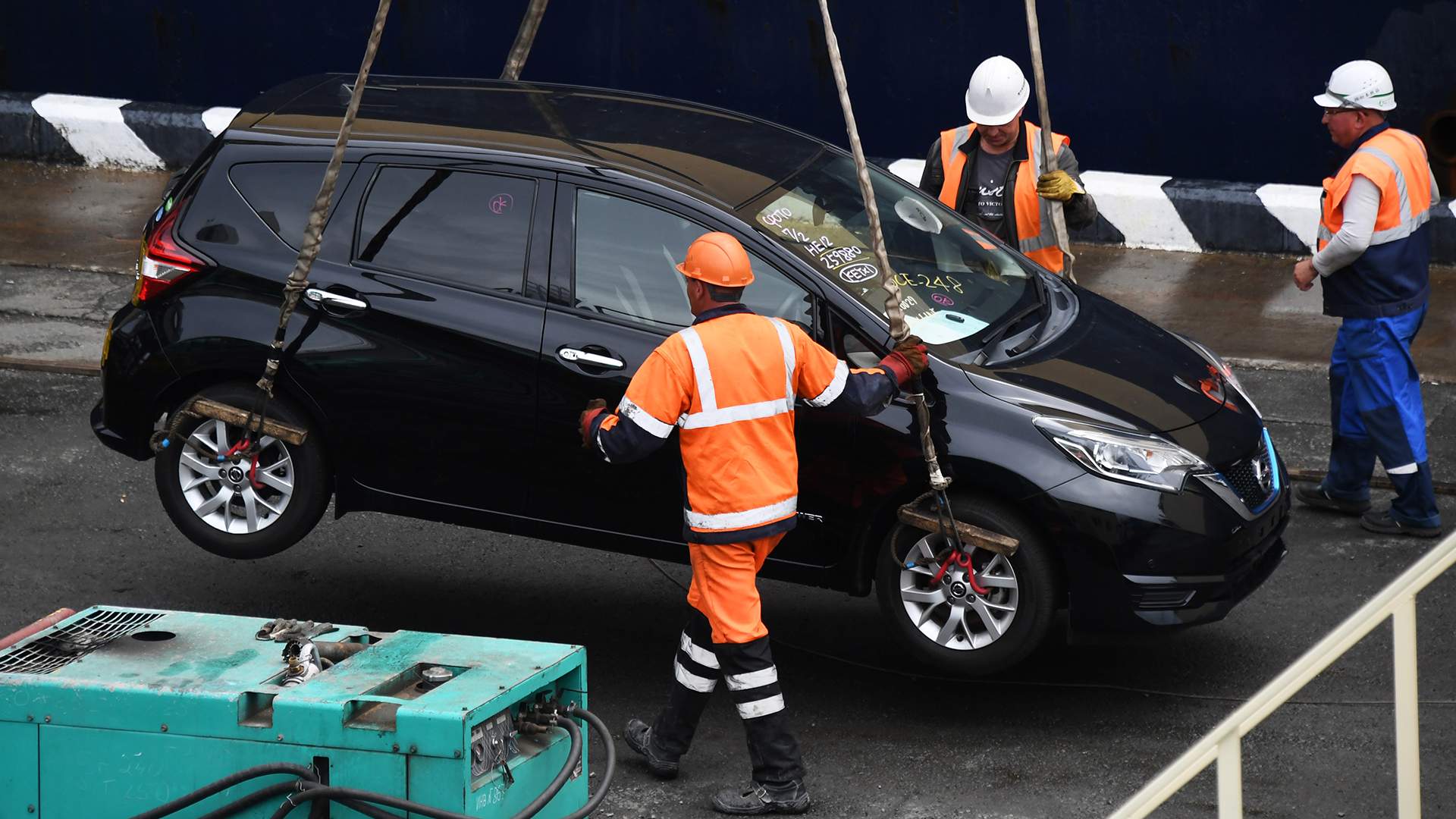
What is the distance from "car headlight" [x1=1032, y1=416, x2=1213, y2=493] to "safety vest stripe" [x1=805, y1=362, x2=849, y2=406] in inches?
27.4

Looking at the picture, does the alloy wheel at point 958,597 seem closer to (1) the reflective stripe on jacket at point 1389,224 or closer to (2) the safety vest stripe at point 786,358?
(2) the safety vest stripe at point 786,358

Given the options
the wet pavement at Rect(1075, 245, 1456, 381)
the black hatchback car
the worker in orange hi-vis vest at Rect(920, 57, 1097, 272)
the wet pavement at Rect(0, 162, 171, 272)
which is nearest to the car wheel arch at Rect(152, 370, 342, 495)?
the black hatchback car

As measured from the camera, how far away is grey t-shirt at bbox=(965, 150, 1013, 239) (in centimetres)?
739

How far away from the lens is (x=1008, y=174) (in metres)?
7.38

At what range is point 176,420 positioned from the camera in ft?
20.1

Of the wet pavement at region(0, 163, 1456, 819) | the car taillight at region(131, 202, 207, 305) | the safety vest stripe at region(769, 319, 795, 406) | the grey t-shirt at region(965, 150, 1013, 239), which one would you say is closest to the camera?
the safety vest stripe at region(769, 319, 795, 406)

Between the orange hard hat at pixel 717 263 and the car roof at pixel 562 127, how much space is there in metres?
0.72

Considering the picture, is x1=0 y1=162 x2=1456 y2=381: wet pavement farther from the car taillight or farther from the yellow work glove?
the car taillight

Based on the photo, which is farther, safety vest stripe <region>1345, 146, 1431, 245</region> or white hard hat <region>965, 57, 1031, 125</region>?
white hard hat <region>965, 57, 1031, 125</region>

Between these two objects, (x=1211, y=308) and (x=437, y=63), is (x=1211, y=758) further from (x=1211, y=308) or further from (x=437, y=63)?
(x=437, y=63)

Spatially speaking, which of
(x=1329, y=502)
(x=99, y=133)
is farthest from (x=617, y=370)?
(x=99, y=133)

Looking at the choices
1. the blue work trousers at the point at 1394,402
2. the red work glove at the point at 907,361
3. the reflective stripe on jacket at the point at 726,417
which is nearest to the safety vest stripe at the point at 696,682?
the reflective stripe on jacket at the point at 726,417

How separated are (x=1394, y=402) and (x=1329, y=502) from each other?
0.61 meters

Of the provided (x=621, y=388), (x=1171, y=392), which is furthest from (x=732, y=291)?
(x=1171, y=392)
